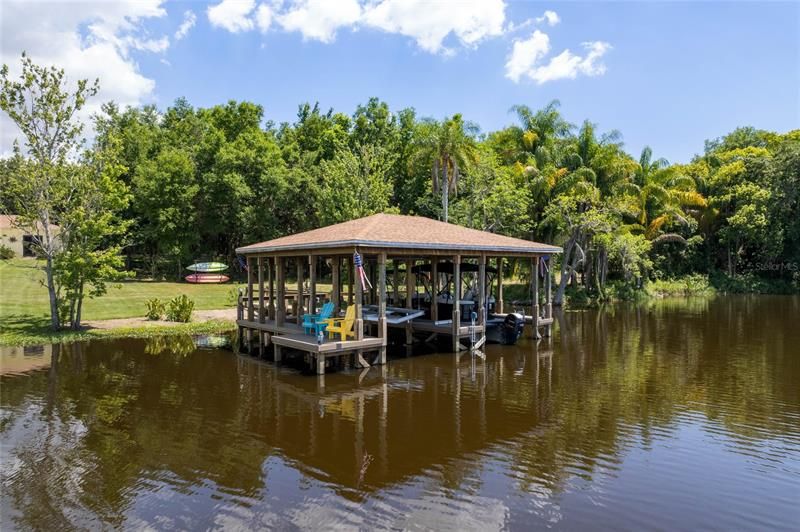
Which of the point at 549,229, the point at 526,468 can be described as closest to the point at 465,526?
the point at 526,468

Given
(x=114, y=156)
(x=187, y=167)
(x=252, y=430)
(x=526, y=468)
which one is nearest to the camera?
(x=526, y=468)

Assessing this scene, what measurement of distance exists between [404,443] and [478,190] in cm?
2672

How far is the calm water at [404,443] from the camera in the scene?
273 inches

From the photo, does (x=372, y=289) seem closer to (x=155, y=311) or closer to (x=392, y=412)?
(x=155, y=311)

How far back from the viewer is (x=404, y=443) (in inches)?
367

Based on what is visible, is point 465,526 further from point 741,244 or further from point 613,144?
point 741,244

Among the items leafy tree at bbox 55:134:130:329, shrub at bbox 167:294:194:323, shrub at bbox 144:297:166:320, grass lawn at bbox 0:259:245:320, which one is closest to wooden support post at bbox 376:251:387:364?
leafy tree at bbox 55:134:130:329

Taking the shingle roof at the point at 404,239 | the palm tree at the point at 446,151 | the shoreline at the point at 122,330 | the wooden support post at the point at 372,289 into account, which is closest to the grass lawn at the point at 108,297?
the shoreline at the point at 122,330

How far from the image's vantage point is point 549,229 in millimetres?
38125

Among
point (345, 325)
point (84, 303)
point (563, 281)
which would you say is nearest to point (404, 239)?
point (345, 325)

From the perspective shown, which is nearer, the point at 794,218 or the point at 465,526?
the point at 465,526

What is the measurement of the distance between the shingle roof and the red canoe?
1981 cm

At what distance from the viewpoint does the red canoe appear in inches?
1489

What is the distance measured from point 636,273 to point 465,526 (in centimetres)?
3445
